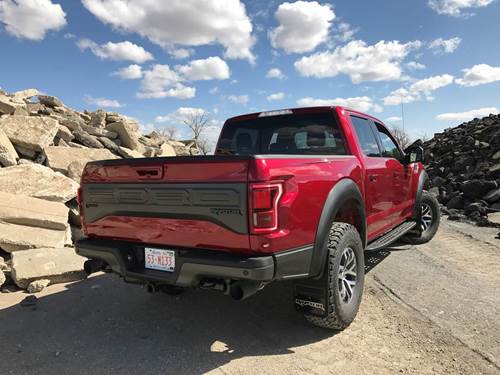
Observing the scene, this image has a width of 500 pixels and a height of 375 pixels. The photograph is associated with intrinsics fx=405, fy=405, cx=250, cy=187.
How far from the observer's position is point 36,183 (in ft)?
22.0

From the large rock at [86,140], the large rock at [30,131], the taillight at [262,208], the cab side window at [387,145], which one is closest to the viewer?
the taillight at [262,208]

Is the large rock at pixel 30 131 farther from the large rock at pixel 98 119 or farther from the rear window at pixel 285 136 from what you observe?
the rear window at pixel 285 136

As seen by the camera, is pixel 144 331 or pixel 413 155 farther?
pixel 413 155

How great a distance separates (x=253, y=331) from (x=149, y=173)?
1727mm

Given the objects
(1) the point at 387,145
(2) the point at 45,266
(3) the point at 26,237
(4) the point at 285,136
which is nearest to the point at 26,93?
(3) the point at 26,237

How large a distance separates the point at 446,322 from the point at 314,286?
1.45 metres

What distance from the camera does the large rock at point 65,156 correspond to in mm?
8045

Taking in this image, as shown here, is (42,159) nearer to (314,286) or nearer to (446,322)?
(314,286)

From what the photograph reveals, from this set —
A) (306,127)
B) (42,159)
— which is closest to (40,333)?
(306,127)

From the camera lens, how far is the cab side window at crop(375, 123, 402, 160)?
525 centimetres

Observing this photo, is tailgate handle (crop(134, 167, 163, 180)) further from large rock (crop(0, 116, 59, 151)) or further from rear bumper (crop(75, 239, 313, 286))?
large rock (crop(0, 116, 59, 151))

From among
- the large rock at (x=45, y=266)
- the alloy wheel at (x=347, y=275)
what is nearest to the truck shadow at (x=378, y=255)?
the alloy wheel at (x=347, y=275)

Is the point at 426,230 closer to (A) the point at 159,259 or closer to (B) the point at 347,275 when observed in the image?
(B) the point at 347,275

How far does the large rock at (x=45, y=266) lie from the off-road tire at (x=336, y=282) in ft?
10.8
